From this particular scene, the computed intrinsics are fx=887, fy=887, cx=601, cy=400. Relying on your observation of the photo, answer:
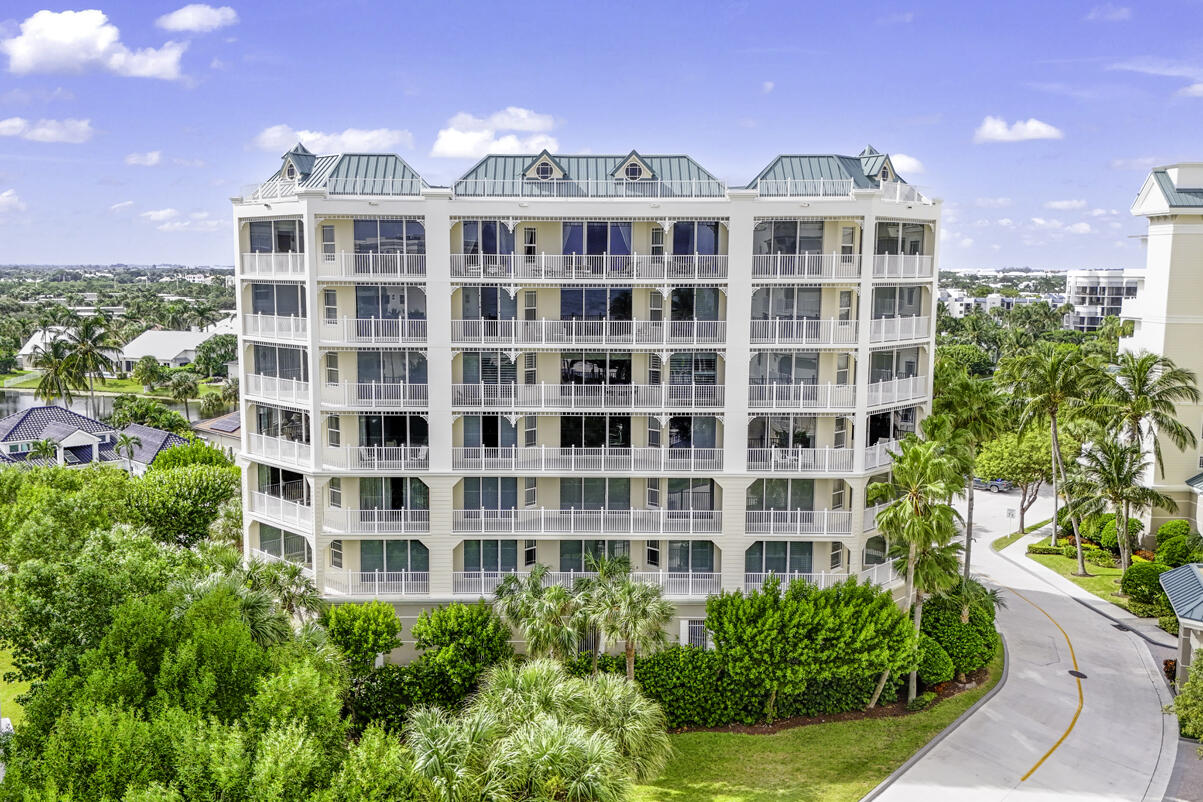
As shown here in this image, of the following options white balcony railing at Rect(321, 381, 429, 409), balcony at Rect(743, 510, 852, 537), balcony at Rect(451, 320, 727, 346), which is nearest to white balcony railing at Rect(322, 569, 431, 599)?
white balcony railing at Rect(321, 381, 429, 409)

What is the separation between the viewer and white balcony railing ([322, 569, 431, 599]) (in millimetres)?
33719

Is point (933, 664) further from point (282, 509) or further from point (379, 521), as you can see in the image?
point (282, 509)

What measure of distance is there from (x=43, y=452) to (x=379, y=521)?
39.2 m

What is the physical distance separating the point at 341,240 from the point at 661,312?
41.1 ft

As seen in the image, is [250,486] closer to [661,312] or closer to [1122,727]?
[661,312]

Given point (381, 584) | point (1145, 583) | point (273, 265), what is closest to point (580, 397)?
point (381, 584)

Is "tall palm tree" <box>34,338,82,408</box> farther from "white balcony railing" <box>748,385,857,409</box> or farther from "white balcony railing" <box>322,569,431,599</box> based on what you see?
"white balcony railing" <box>748,385,857,409</box>

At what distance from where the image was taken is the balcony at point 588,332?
110 feet

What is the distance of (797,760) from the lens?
28.1 m

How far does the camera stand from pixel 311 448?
34000 millimetres

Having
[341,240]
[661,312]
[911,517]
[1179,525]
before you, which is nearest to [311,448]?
[341,240]

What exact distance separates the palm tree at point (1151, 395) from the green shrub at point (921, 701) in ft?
65.0

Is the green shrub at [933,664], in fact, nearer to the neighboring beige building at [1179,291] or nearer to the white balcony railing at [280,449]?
the neighboring beige building at [1179,291]

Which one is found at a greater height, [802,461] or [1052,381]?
[1052,381]
